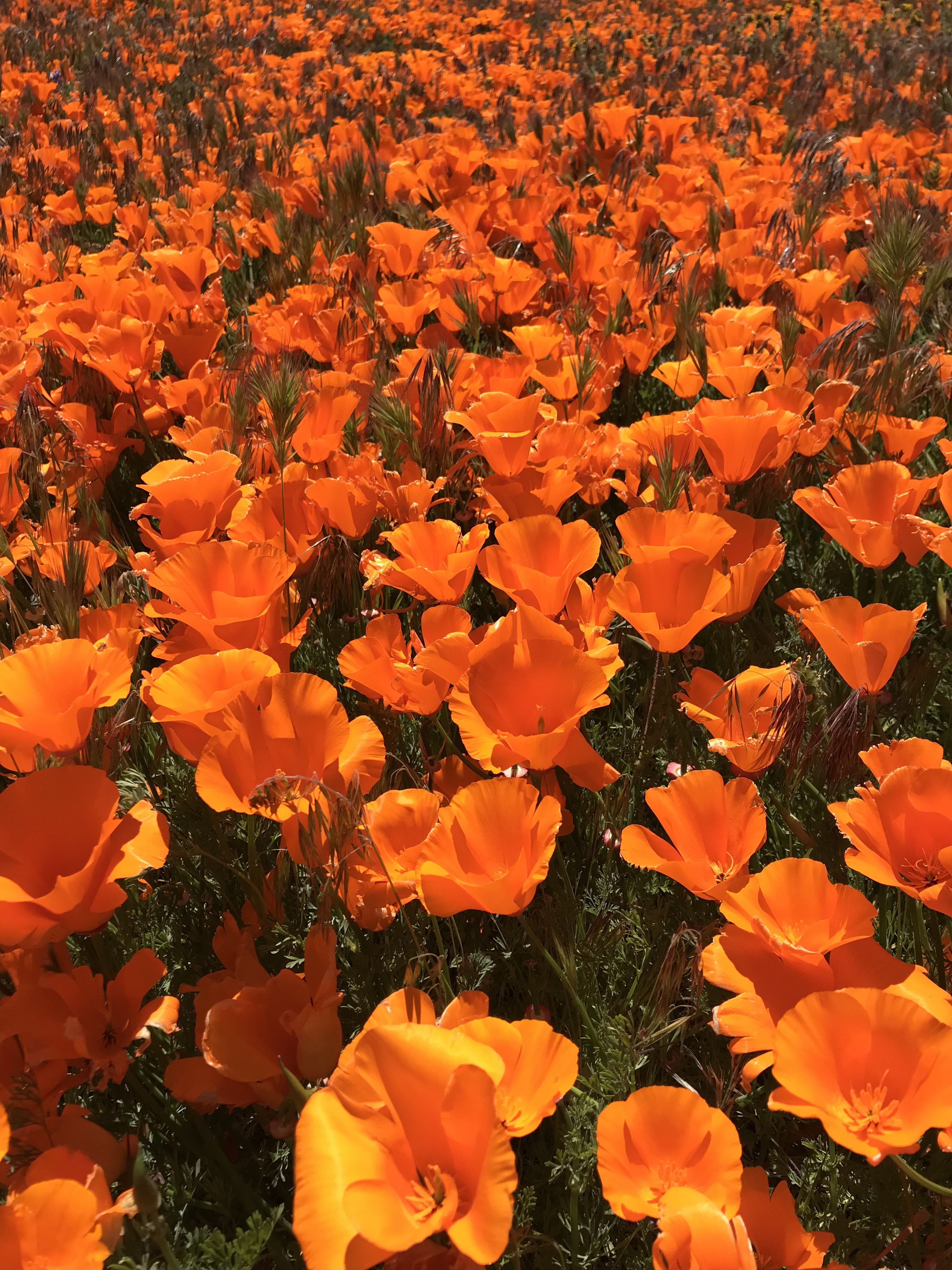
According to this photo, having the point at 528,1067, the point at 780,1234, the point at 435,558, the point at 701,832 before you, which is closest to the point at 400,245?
the point at 435,558

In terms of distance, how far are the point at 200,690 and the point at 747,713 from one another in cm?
70

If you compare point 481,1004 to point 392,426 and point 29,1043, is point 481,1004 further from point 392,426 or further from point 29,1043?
point 392,426

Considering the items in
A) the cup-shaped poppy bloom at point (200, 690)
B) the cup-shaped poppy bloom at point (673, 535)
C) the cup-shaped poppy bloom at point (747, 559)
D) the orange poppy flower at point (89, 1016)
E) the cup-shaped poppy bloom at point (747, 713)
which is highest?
the cup-shaped poppy bloom at point (673, 535)

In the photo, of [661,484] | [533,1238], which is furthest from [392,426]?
[533,1238]

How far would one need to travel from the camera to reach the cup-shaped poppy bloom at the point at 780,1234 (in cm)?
82

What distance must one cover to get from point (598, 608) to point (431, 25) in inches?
354

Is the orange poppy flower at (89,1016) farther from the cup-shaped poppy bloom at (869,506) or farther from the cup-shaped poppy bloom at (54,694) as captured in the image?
the cup-shaped poppy bloom at (869,506)

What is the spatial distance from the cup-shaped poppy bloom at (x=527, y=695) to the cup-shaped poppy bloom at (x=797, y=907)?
10.1 inches

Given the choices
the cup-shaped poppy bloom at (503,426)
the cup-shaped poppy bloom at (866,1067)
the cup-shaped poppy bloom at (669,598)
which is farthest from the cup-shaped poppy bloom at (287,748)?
the cup-shaped poppy bloom at (503,426)

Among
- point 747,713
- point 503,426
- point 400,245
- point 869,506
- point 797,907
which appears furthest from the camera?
point 400,245

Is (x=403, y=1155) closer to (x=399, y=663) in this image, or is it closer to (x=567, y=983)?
(x=567, y=983)

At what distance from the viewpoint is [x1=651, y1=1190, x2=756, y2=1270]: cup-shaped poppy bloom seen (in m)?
0.70

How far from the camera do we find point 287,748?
3.50 feet

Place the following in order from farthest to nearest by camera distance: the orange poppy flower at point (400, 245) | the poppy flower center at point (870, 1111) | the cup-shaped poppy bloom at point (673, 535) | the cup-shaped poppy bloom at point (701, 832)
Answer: the orange poppy flower at point (400, 245) → the cup-shaped poppy bloom at point (673, 535) → the cup-shaped poppy bloom at point (701, 832) → the poppy flower center at point (870, 1111)
